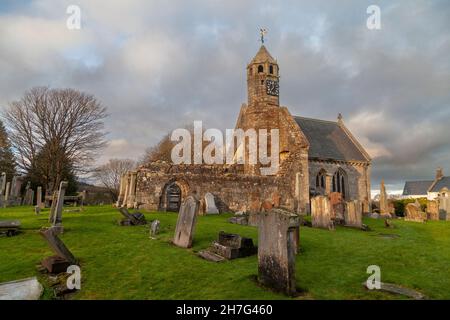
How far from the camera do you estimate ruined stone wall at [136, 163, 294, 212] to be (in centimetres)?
1672

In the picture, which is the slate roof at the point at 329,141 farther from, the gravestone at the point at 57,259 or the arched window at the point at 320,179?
the gravestone at the point at 57,259

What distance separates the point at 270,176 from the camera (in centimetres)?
1917

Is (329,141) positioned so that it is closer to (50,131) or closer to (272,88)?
(272,88)

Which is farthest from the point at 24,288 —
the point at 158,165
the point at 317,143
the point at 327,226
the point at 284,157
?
the point at 317,143

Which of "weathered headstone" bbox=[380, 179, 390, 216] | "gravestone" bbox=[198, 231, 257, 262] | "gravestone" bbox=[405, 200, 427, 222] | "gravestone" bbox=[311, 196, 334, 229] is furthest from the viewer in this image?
"weathered headstone" bbox=[380, 179, 390, 216]

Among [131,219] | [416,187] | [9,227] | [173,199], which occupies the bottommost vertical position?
[9,227]

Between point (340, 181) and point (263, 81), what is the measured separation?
11523 mm

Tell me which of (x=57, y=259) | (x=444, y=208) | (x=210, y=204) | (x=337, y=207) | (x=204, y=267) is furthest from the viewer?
(x=444, y=208)

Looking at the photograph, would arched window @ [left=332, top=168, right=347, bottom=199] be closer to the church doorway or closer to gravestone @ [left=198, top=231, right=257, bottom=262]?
the church doorway

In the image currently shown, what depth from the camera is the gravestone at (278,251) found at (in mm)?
4598

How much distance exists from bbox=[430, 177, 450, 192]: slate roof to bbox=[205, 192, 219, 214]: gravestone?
165 feet

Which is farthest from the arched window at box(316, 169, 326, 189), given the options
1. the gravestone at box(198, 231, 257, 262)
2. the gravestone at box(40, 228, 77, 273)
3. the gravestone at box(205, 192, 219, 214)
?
the gravestone at box(40, 228, 77, 273)

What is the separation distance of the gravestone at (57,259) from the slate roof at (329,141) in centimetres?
2116

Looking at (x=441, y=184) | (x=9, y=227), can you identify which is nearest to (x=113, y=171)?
(x=9, y=227)
